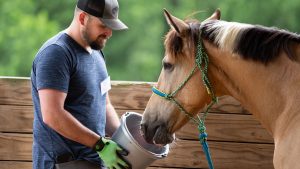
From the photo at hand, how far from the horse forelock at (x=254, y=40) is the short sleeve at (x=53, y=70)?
0.79 m

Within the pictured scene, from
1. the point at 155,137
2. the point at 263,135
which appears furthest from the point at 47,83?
the point at 263,135

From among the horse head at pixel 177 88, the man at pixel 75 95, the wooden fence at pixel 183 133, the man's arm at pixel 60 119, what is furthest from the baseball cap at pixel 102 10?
the wooden fence at pixel 183 133

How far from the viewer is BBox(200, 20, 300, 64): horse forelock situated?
2709 mm

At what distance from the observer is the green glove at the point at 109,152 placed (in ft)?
9.99

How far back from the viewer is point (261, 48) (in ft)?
8.94

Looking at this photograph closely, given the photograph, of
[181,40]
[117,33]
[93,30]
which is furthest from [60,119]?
[117,33]

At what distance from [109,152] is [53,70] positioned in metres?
0.51

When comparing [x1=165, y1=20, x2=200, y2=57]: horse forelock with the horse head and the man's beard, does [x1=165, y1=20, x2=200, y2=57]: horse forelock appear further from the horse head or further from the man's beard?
the man's beard

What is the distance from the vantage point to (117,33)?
61.0 ft

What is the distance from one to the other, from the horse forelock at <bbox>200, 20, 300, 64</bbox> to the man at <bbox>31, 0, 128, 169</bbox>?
0.65m

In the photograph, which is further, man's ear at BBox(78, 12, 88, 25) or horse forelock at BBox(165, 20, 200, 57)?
man's ear at BBox(78, 12, 88, 25)

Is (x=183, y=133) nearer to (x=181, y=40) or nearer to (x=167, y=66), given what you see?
(x=167, y=66)

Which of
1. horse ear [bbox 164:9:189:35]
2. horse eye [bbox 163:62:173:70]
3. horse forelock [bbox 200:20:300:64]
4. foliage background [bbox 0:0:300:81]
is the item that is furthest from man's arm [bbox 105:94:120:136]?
foliage background [bbox 0:0:300:81]

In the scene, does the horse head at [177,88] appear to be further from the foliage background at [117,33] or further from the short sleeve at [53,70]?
the foliage background at [117,33]
